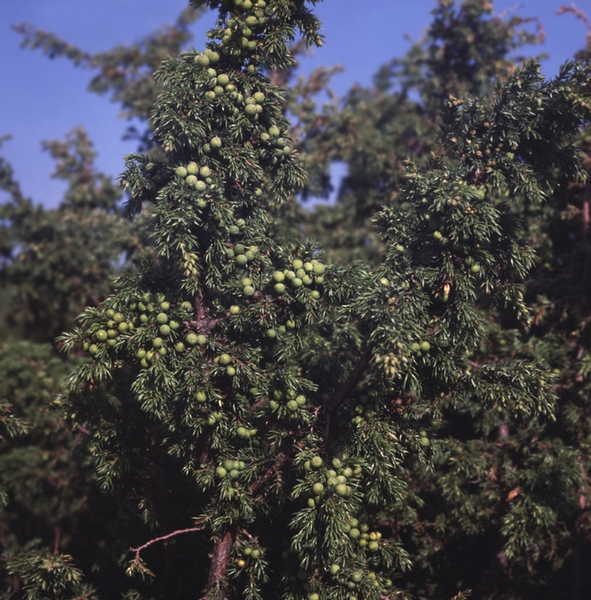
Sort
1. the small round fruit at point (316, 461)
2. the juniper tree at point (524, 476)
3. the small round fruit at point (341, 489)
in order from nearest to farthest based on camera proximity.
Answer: the small round fruit at point (341, 489) < the small round fruit at point (316, 461) < the juniper tree at point (524, 476)

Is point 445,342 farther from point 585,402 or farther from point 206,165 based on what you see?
point 585,402

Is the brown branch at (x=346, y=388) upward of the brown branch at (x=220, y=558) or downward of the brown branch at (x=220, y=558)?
upward

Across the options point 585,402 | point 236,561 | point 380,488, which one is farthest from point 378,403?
point 585,402

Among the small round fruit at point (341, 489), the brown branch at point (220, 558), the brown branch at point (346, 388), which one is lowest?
the brown branch at point (220, 558)

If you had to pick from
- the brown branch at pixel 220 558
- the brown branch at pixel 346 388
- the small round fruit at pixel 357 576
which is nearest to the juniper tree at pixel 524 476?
the brown branch at pixel 346 388

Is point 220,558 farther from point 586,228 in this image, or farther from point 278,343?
point 586,228

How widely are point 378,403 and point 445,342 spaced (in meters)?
0.60

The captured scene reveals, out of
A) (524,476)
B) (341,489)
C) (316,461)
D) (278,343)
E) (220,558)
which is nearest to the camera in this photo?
(341,489)

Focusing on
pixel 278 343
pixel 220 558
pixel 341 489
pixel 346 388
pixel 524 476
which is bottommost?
pixel 220 558

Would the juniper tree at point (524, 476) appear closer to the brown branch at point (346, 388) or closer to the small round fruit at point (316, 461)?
the brown branch at point (346, 388)

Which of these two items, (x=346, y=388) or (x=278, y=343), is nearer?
(x=346, y=388)

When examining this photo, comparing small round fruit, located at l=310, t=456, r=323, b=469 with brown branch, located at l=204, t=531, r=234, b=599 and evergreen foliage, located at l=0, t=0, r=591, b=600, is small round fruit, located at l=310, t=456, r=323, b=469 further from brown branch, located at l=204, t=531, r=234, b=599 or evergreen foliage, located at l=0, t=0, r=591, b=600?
brown branch, located at l=204, t=531, r=234, b=599

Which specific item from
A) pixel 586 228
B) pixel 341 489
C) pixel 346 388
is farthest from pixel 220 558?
pixel 586 228

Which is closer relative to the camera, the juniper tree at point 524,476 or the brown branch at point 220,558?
the brown branch at point 220,558
